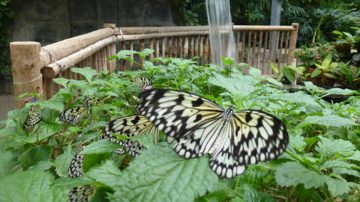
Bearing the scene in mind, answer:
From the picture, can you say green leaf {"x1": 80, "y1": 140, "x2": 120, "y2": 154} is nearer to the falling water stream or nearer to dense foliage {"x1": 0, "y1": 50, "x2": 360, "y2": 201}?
dense foliage {"x1": 0, "y1": 50, "x2": 360, "y2": 201}

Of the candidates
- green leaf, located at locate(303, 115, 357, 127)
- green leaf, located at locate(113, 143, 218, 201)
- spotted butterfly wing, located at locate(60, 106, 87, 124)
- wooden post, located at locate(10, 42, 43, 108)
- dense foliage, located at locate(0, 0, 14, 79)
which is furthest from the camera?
dense foliage, located at locate(0, 0, 14, 79)

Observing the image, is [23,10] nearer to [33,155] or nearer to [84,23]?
[84,23]

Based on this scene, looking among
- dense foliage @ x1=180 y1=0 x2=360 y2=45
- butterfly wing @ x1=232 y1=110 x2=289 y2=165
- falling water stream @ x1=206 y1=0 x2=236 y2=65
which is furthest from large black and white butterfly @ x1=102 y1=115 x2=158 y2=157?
dense foliage @ x1=180 y1=0 x2=360 y2=45

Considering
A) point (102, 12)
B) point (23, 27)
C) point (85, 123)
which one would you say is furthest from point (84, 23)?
point (85, 123)

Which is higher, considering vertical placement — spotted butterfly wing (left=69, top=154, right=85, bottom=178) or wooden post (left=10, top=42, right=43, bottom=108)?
wooden post (left=10, top=42, right=43, bottom=108)

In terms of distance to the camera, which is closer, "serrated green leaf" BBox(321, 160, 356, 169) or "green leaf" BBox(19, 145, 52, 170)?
"serrated green leaf" BBox(321, 160, 356, 169)

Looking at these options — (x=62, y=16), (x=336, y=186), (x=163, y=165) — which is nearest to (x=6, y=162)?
(x=163, y=165)

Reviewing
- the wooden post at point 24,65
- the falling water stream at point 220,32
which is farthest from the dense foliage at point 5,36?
the wooden post at point 24,65
